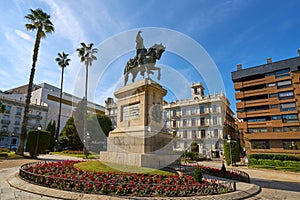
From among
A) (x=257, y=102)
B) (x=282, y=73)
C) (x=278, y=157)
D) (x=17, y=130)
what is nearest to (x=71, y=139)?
(x=17, y=130)

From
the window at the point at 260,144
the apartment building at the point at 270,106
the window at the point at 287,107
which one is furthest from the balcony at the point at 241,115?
the window at the point at 287,107

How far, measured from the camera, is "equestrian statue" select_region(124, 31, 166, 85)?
12.8 meters

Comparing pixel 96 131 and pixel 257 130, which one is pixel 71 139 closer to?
pixel 96 131

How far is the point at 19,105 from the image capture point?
176 feet

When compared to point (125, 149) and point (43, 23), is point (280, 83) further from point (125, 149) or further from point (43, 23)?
point (43, 23)

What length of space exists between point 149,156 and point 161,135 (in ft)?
6.44

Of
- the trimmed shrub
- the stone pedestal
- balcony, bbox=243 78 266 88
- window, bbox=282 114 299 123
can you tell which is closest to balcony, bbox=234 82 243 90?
balcony, bbox=243 78 266 88

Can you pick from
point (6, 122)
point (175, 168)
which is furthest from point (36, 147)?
point (6, 122)

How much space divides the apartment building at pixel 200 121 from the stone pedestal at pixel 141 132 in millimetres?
31642

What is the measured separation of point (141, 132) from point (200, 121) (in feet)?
128

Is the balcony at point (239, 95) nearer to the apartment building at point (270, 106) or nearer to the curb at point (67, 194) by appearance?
the apartment building at point (270, 106)

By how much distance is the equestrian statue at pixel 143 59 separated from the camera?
12844 millimetres

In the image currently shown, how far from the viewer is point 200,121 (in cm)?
4706

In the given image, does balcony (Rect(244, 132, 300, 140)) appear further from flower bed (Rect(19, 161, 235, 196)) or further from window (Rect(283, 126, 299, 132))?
flower bed (Rect(19, 161, 235, 196))
